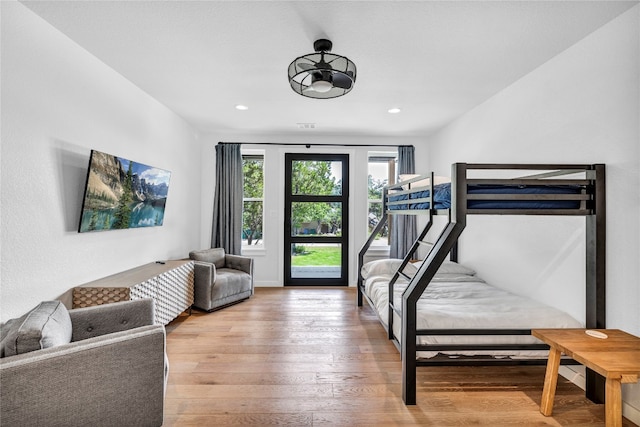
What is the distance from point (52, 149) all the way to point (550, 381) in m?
3.69

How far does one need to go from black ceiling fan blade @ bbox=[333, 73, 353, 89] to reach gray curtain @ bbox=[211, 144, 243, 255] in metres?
3.04

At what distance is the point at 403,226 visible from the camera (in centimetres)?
502

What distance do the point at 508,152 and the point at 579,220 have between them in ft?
3.47

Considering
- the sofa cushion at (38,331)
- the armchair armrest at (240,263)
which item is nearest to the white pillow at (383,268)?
the armchair armrest at (240,263)

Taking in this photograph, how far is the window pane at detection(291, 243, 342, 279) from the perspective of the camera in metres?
5.25

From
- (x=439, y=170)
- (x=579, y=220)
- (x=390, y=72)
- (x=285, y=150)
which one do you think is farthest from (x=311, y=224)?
(x=579, y=220)

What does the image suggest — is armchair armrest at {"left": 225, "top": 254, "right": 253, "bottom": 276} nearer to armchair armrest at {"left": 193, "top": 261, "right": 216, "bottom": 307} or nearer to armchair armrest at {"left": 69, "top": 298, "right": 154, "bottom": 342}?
armchair armrest at {"left": 193, "top": 261, "right": 216, "bottom": 307}

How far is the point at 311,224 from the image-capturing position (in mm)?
5227

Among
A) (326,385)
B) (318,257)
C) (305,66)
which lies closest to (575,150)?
(305,66)

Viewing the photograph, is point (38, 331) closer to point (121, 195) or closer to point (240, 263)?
point (121, 195)

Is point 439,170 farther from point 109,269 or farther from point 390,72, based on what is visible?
point 109,269

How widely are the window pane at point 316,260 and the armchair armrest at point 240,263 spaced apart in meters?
1.00

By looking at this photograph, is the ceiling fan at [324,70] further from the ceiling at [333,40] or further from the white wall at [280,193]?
the white wall at [280,193]

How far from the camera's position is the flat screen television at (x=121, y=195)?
8.09 ft
